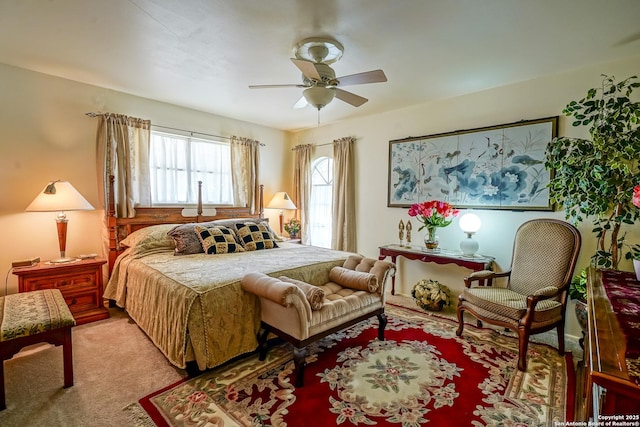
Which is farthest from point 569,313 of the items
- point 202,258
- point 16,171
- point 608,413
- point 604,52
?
point 16,171

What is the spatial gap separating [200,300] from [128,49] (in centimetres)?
231

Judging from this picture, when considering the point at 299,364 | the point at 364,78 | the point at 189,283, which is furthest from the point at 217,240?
the point at 364,78

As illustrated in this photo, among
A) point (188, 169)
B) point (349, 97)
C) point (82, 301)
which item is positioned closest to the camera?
point (349, 97)

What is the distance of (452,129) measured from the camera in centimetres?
383

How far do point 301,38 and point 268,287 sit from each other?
6.62 feet

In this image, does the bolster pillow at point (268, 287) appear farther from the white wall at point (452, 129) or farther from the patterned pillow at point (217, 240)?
the white wall at point (452, 129)

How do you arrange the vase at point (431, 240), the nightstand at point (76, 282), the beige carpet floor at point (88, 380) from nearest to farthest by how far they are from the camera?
the beige carpet floor at point (88, 380)
the nightstand at point (76, 282)
the vase at point (431, 240)

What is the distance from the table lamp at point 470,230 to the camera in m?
3.47

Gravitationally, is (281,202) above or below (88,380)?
above

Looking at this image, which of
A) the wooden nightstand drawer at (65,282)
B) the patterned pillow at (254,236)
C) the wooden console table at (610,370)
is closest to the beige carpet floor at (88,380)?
the wooden nightstand drawer at (65,282)

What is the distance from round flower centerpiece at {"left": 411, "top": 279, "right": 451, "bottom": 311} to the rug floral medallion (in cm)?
77

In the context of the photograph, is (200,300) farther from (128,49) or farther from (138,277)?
(128,49)

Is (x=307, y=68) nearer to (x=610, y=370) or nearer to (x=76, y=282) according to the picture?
(x=610, y=370)

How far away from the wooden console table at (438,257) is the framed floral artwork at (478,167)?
64 centimetres
